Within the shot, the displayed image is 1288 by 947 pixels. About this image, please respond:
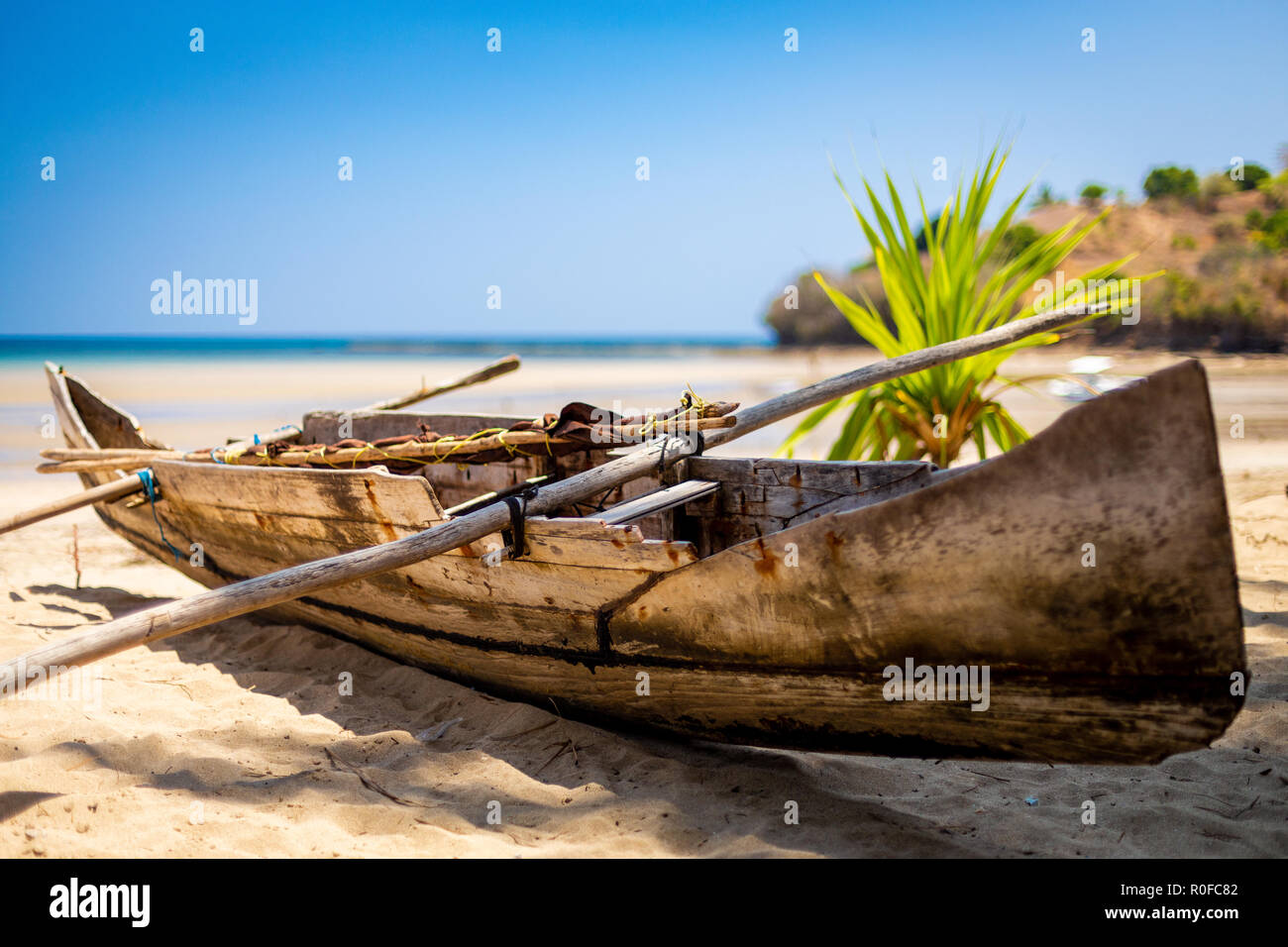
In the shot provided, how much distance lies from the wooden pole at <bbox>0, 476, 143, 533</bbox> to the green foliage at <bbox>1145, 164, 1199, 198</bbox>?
29.3 meters

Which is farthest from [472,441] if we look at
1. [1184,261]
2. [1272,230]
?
[1272,230]

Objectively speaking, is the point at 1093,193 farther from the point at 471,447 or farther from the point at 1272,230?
the point at 471,447

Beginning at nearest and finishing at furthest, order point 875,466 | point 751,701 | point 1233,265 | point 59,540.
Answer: point 751,701
point 875,466
point 59,540
point 1233,265

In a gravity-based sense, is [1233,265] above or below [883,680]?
above

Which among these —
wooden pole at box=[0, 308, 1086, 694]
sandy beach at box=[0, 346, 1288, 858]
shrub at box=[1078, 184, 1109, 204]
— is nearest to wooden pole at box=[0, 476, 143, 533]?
sandy beach at box=[0, 346, 1288, 858]

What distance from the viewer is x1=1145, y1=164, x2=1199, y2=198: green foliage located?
2503cm

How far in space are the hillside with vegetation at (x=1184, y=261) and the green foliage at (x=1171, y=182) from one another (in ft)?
0.11

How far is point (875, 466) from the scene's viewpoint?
9.00 ft

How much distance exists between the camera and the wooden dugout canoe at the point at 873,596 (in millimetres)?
1653

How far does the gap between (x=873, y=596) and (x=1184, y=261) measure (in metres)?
22.0
